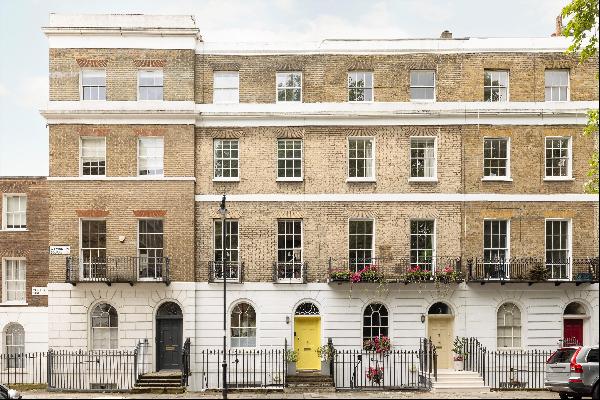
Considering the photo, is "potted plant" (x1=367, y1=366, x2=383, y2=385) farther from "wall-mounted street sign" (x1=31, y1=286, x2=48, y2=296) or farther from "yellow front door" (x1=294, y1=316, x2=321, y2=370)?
"wall-mounted street sign" (x1=31, y1=286, x2=48, y2=296)

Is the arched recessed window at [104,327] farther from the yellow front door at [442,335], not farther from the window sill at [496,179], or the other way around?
the window sill at [496,179]

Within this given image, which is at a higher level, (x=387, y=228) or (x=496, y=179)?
(x=496, y=179)

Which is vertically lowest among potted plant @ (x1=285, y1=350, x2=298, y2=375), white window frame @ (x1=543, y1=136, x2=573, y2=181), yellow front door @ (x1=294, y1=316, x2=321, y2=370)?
potted plant @ (x1=285, y1=350, x2=298, y2=375)

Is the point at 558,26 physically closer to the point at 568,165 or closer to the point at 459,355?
the point at 568,165

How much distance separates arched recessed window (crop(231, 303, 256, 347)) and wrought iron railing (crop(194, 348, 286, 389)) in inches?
17.7

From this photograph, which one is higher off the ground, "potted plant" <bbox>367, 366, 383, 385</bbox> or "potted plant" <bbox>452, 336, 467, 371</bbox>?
"potted plant" <bbox>452, 336, 467, 371</bbox>

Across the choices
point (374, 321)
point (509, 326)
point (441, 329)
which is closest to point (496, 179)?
point (509, 326)

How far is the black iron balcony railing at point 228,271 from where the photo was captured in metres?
29.6

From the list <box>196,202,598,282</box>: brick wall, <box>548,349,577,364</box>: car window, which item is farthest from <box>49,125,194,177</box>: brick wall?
<box>548,349,577,364</box>: car window

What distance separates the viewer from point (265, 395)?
26.8 metres

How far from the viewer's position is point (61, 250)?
29.3 m

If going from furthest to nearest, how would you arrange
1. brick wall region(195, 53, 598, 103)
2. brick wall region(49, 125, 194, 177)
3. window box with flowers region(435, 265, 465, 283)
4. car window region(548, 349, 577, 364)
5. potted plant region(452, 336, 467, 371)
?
brick wall region(195, 53, 598, 103) < brick wall region(49, 125, 194, 177) < window box with flowers region(435, 265, 465, 283) < potted plant region(452, 336, 467, 371) < car window region(548, 349, 577, 364)

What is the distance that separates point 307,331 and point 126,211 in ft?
26.7

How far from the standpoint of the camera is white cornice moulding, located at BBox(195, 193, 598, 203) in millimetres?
29766
